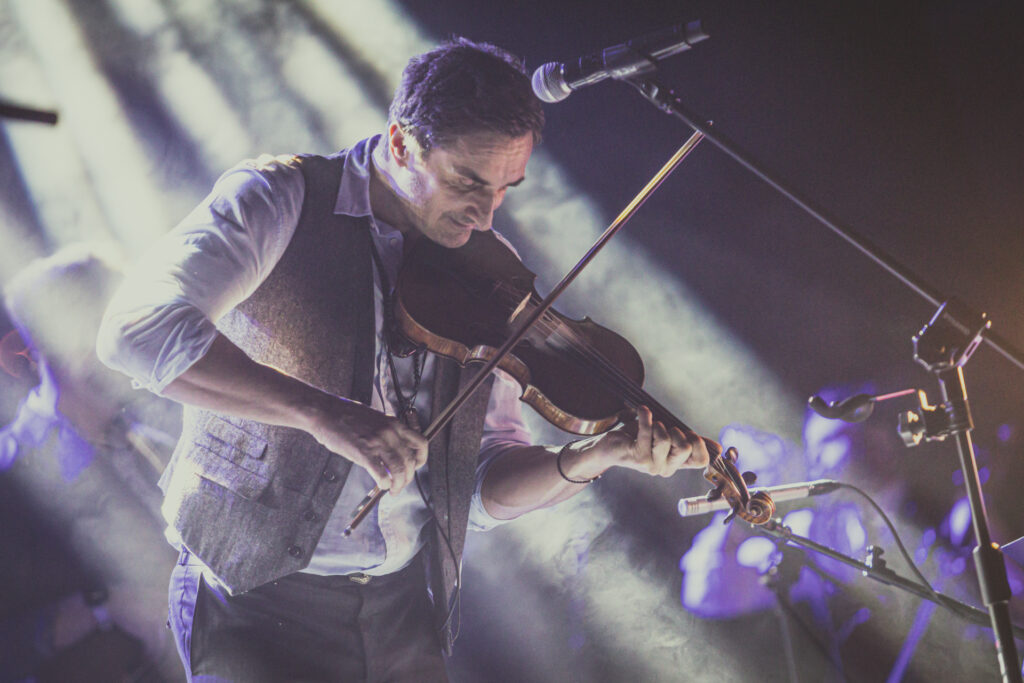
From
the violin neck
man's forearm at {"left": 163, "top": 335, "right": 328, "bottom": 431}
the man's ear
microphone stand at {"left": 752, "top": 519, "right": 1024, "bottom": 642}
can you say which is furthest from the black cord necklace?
microphone stand at {"left": 752, "top": 519, "right": 1024, "bottom": 642}

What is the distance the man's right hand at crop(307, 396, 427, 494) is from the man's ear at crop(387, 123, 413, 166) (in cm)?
72

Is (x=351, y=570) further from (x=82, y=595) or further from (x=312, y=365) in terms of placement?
(x=82, y=595)

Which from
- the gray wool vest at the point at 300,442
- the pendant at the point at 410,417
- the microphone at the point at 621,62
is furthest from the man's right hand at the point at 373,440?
the microphone at the point at 621,62

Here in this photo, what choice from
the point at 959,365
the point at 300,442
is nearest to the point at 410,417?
the point at 300,442

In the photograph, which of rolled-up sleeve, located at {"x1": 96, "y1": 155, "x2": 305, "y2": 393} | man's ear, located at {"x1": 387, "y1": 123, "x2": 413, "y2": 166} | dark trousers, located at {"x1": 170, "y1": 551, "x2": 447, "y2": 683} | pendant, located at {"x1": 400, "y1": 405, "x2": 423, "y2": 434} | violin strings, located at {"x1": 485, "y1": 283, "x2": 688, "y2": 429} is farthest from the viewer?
violin strings, located at {"x1": 485, "y1": 283, "x2": 688, "y2": 429}

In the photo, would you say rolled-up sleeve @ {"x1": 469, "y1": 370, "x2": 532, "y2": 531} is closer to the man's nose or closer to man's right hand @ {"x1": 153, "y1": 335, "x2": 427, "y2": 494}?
the man's nose

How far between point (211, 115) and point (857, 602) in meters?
A: 3.40

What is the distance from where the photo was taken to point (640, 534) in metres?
3.21

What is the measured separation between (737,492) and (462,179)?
97 cm

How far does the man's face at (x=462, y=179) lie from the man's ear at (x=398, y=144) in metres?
0.02

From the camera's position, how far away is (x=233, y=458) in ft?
4.96

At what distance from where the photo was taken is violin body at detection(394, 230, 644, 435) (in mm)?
1790

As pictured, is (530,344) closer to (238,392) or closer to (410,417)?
(410,417)

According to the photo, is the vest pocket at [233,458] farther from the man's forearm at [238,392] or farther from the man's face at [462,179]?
the man's face at [462,179]
